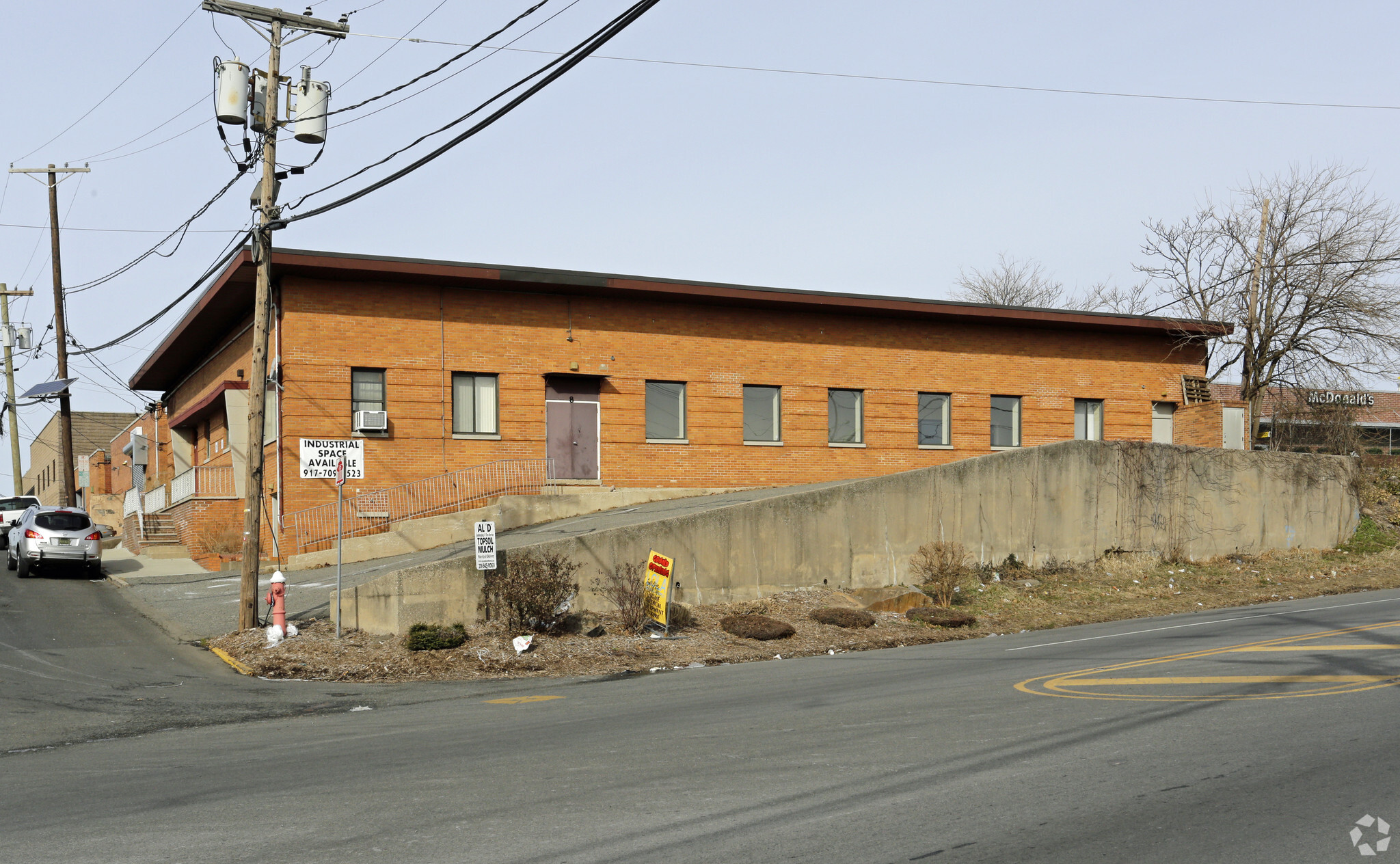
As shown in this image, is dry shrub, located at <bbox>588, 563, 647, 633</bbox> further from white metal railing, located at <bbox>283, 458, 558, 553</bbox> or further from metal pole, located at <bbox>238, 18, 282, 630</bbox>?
white metal railing, located at <bbox>283, 458, 558, 553</bbox>

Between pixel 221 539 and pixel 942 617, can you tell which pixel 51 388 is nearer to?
pixel 221 539

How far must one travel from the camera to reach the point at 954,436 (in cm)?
3341

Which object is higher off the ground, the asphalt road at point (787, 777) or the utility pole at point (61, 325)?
the utility pole at point (61, 325)

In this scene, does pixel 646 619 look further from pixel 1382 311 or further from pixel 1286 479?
pixel 1382 311

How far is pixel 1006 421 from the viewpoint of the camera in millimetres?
34375

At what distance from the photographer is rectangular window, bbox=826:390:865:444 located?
3203cm

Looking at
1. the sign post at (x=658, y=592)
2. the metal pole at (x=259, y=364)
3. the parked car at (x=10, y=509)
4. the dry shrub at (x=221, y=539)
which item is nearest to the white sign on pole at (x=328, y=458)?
the metal pole at (x=259, y=364)

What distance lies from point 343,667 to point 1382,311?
118ft

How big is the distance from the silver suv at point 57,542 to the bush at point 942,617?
19.4 m

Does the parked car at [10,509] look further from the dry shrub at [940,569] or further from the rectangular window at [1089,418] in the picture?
the rectangular window at [1089,418]

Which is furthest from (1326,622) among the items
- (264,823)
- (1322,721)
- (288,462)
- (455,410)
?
(288,462)

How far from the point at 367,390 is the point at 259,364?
8610 millimetres

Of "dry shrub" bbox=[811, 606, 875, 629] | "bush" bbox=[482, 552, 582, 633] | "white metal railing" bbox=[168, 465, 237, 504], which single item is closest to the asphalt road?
"bush" bbox=[482, 552, 582, 633]

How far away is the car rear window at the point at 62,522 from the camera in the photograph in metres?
27.4
